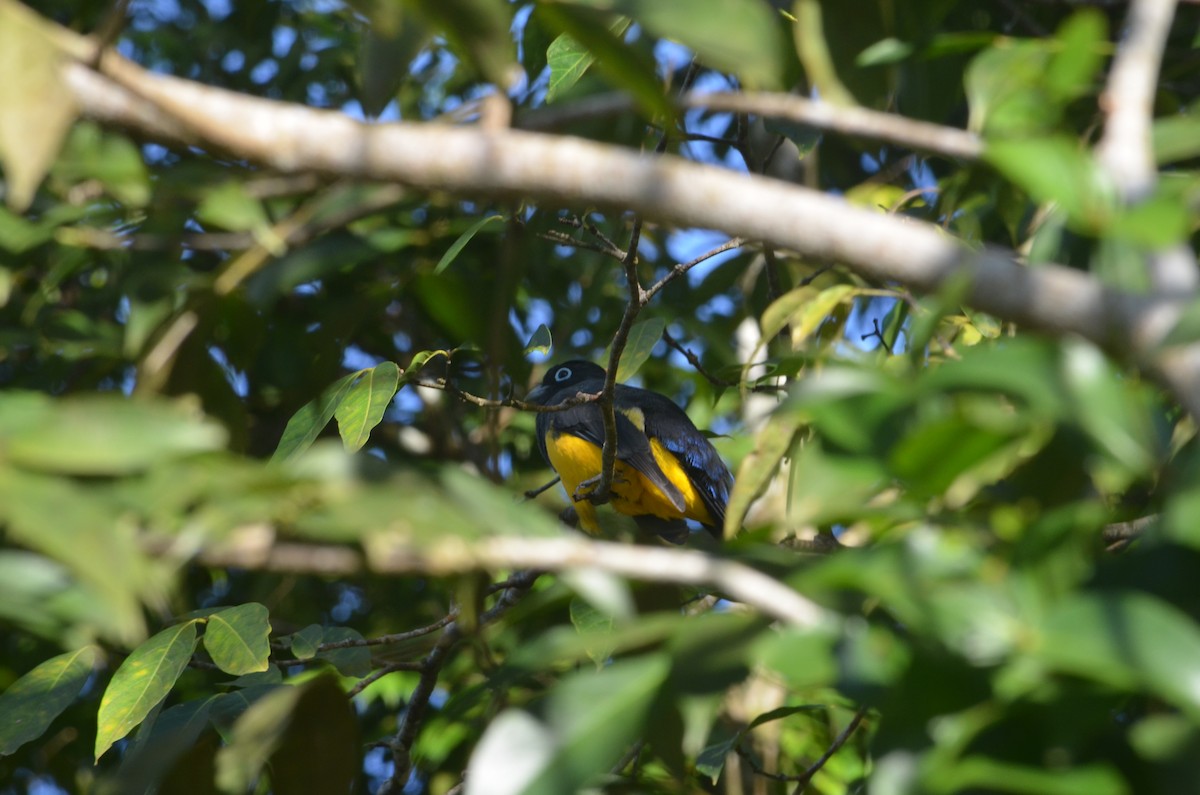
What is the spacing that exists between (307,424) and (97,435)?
57.7 inches

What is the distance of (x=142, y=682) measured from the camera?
2.39m

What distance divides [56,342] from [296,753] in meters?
3.19

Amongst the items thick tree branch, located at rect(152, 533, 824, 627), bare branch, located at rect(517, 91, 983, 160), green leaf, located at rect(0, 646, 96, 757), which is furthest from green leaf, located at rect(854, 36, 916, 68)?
green leaf, located at rect(0, 646, 96, 757)

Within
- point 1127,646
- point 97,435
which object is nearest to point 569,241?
point 97,435

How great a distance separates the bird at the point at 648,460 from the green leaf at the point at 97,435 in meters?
4.14

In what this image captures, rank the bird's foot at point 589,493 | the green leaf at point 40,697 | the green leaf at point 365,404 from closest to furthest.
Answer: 1. the green leaf at point 40,697
2. the green leaf at point 365,404
3. the bird's foot at point 589,493

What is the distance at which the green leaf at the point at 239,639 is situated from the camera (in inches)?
95.7

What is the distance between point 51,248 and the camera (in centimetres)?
366

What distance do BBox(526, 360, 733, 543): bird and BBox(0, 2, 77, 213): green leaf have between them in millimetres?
4072

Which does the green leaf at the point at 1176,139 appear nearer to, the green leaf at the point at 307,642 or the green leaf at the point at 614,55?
the green leaf at the point at 614,55

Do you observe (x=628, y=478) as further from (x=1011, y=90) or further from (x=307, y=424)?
(x=1011, y=90)

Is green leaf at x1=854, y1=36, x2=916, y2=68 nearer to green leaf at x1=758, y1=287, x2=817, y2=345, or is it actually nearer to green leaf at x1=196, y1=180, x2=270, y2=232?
green leaf at x1=196, y1=180, x2=270, y2=232

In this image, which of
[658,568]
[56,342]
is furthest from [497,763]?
[56,342]

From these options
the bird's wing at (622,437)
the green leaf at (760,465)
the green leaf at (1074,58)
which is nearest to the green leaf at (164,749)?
the green leaf at (760,465)
